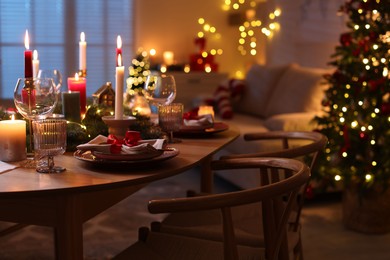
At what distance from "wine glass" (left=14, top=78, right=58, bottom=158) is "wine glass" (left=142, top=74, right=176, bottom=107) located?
497 mm

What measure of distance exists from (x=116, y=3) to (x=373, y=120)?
4080 millimetres

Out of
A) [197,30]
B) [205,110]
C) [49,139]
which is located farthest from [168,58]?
[49,139]

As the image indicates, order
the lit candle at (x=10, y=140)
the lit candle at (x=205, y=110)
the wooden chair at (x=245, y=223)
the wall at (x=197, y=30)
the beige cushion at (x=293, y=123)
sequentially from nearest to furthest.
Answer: the lit candle at (x=10, y=140) → the wooden chair at (x=245, y=223) → the lit candle at (x=205, y=110) → the beige cushion at (x=293, y=123) → the wall at (x=197, y=30)

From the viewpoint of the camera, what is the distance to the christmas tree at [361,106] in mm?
3260

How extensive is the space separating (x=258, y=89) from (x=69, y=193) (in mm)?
3662

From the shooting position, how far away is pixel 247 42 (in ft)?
22.7

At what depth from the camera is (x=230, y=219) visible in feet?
4.87

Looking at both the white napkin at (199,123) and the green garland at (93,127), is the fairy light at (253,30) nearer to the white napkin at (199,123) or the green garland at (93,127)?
the white napkin at (199,123)

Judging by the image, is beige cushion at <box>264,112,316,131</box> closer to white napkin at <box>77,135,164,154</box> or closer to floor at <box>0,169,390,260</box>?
floor at <box>0,169,390,260</box>

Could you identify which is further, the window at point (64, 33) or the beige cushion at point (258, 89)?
the window at point (64, 33)

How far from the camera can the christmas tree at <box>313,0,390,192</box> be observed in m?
3.26

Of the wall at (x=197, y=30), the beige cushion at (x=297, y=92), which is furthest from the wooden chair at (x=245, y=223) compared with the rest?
the wall at (x=197, y=30)

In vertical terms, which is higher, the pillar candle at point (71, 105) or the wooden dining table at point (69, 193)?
the pillar candle at point (71, 105)

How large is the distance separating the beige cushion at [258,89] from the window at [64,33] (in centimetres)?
205
